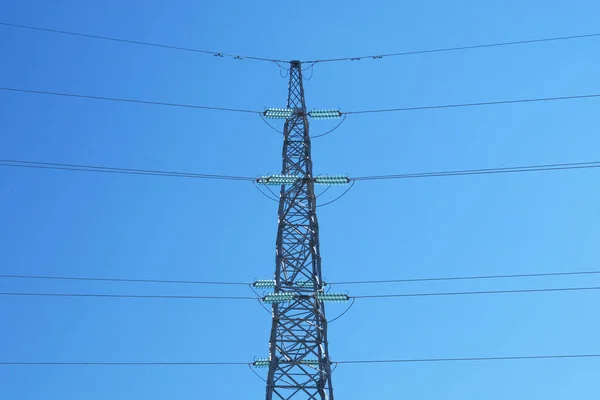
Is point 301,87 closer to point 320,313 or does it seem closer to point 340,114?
point 340,114

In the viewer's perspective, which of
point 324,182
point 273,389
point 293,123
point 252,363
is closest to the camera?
point 273,389

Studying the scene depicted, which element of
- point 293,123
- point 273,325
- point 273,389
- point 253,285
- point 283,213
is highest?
point 293,123

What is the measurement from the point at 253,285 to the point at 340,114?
819 centimetres

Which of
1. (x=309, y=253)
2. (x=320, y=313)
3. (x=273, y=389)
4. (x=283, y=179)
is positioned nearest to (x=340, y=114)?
(x=283, y=179)

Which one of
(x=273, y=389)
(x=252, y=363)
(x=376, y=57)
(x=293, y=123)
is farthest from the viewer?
(x=376, y=57)

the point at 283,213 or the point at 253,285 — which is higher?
the point at 283,213

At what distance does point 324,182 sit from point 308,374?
309 inches

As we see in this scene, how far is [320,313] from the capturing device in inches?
1282

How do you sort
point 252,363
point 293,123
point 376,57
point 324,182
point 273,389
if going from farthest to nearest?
point 376,57
point 293,123
point 324,182
point 252,363
point 273,389

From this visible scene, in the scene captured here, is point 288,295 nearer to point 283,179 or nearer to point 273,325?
point 273,325

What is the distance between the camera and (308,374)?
31125 millimetres

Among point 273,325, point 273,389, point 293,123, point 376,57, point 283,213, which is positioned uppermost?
point 376,57

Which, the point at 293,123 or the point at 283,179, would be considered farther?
the point at 293,123

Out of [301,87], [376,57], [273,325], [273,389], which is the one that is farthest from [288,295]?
[376,57]
